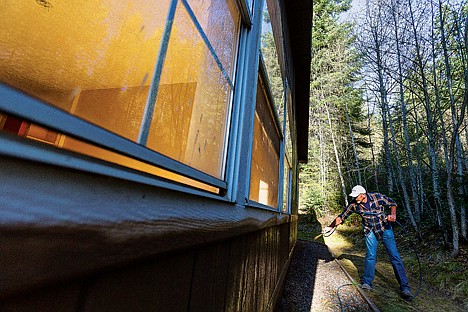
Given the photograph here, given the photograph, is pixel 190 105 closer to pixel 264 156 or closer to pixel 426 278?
pixel 264 156

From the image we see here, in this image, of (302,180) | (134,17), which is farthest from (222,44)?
(302,180)

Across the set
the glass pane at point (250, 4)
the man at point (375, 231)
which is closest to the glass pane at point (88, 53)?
the glass pane at point (250, 4)

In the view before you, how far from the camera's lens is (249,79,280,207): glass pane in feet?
7.12

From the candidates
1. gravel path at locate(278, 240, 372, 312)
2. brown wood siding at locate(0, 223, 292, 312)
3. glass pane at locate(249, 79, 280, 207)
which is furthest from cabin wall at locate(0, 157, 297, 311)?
gravel path at locate(278, 240, 372, 312)

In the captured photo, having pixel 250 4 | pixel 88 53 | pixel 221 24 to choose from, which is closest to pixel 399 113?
pixel 250 4

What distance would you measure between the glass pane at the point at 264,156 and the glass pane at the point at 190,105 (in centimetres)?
76

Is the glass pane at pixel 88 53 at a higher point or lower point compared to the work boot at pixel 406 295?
higher

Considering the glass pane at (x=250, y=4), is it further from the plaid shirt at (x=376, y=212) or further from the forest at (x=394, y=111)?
the forest at (x=394, y=111)

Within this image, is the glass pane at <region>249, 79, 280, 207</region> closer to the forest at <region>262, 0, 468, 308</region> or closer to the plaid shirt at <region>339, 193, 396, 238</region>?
the forest at <region>262, 0, 468, 308</region>

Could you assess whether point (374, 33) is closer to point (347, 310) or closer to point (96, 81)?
point (347, 310)

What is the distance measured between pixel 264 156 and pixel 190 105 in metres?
1.72

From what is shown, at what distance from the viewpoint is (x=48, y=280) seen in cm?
29

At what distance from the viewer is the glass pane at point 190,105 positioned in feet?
3.24

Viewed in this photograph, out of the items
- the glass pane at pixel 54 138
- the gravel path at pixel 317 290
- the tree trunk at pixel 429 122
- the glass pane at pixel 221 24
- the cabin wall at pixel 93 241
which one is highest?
the tree trunk at pixel 429 122
